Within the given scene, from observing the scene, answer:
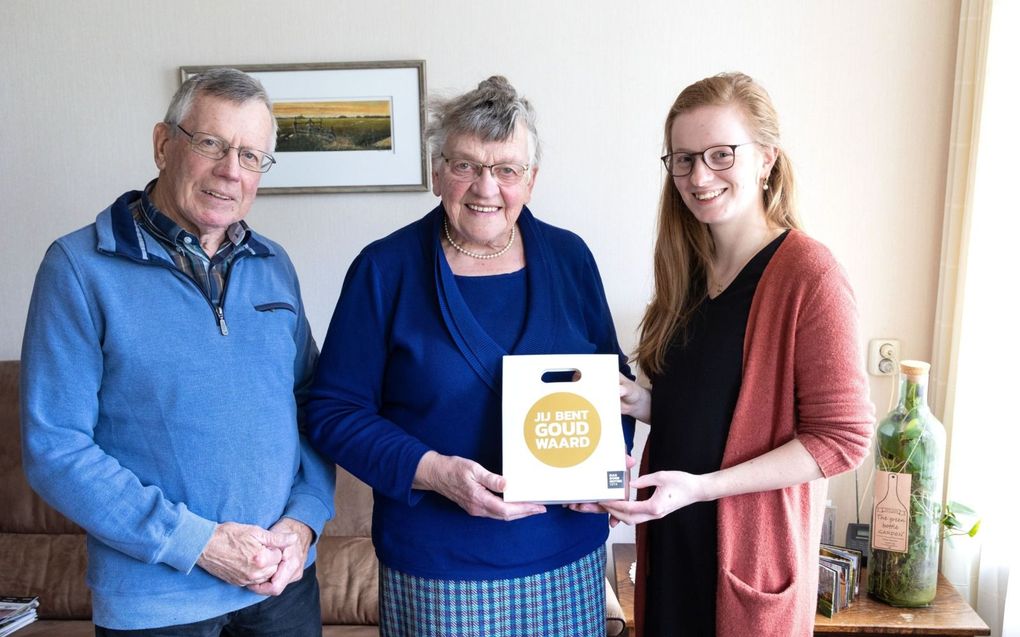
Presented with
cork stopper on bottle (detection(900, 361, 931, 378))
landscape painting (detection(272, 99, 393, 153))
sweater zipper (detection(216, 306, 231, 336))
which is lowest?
cork stopper on bottle (detection(900, 361, 931, 378))

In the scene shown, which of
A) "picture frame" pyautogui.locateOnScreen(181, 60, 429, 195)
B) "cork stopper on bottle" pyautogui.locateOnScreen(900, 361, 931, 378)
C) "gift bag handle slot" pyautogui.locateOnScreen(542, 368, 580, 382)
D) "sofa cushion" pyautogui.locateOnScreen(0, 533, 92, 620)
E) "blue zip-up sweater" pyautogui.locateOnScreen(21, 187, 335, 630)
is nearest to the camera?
"blue zip-up sweater" pyautogui.locateOnScreen(21, 187, 335, 630)

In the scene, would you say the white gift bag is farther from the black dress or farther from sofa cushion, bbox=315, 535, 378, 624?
sofa cushion, bbox=315, 535, 378, 624

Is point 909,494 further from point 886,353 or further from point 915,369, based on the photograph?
point 886,353

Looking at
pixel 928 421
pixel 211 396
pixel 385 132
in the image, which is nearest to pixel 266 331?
pixel 211 396

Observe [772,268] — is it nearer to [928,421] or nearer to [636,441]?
[928,421]

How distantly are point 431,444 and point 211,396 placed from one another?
1.28 ft

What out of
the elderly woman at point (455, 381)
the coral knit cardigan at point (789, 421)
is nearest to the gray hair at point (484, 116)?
the elderly woman at point (455, 381)

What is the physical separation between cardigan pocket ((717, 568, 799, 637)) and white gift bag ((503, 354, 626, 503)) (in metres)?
0.28

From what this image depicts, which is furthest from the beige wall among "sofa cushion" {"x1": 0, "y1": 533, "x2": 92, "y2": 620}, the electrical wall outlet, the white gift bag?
the white gift bag

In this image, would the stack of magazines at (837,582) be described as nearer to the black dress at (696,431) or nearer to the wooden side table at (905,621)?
the wooden side table at (905,621)

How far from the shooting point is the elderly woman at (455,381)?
143 cm

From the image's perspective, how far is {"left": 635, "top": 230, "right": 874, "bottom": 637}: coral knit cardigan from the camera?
135 centimetres

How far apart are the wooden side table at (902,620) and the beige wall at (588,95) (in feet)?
1.53

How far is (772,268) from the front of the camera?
55.7 inches
